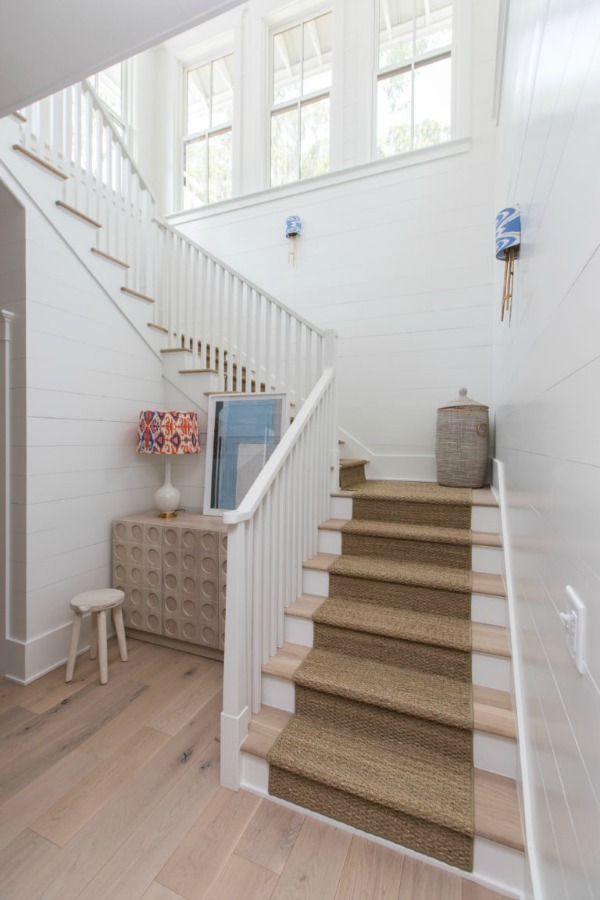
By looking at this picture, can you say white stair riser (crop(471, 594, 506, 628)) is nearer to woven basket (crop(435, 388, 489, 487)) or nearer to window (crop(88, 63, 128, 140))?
woven basket (crop(435, 388, 489, 487))

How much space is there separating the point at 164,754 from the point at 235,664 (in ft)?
1.90

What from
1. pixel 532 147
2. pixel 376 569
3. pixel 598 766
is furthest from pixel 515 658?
pixel 532 147

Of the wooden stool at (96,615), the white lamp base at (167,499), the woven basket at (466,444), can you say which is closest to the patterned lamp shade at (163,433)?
the white lamp base at (167,499)

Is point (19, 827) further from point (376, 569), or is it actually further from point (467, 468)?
point (467, 468)

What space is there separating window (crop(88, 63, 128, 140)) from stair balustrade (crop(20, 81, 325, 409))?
125 cm

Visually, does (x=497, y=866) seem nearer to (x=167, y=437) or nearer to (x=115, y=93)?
(x=167, y=437)

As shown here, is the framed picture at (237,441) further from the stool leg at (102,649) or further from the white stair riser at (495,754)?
the white stair riser at (495,754)

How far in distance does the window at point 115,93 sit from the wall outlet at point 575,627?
5.26 meters

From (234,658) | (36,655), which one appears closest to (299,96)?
(234,658)

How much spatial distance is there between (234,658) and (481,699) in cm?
93

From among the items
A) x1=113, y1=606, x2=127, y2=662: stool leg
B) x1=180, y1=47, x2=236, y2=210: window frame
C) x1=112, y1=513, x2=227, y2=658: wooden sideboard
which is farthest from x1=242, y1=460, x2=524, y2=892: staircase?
x1=180, y1=47, x2=236, y2=210: window frame

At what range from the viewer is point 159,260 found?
3154 mm

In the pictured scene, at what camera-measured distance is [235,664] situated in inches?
58.0

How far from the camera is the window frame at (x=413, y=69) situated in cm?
312
